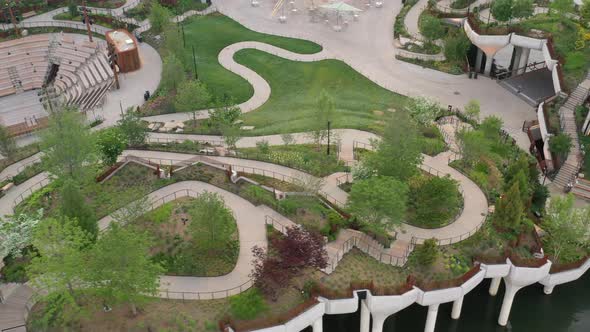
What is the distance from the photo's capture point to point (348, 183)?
53.1 metres

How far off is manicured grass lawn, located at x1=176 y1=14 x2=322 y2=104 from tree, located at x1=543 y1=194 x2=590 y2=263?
38879 millimetres

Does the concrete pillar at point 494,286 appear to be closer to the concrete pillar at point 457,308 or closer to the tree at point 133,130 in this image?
the concrete pillar at point 457,308

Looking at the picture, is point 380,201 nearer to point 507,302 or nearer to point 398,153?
point 398,153

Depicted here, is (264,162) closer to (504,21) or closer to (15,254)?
(15,254)

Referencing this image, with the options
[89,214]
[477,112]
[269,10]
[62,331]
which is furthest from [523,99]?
[62,331]

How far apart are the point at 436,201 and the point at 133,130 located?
30.4 meters

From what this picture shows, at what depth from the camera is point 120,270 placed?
37750 mm

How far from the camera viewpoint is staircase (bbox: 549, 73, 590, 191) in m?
56.7

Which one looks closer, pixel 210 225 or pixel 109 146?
pixel 210 225

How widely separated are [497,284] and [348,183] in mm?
15223

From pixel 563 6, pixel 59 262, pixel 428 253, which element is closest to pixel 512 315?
pixel 428 253

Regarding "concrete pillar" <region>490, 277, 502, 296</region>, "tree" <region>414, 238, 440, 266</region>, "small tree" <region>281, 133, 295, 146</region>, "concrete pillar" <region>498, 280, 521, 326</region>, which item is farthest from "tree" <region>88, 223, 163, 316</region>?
"concrete pillar" <region>490, 277, 502, 296</region>

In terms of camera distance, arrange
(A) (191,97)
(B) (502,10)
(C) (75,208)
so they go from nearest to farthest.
Answer: (C) (75,208)
(A) (191,97)
(B) (502,10)

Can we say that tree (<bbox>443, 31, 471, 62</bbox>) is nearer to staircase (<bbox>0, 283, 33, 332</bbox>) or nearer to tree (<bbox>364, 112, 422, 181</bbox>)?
tree (<bbox>364, 112, 422, 181</bbox>)
